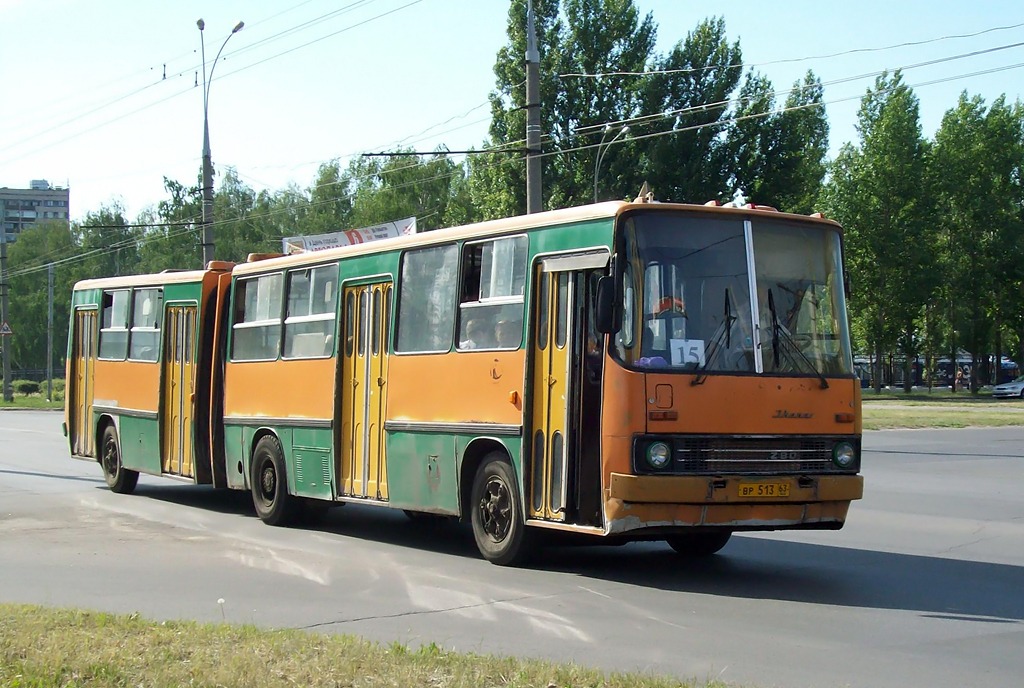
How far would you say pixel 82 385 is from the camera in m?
20.3

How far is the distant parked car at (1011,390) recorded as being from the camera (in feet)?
216

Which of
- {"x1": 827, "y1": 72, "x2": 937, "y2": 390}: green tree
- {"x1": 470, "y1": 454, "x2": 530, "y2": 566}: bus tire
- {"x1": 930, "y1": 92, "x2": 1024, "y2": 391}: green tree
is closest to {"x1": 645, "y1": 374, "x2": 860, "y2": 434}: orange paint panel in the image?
{"x1": 470, "y1": 454, "x2": 530, "y2": 566}: bus tire

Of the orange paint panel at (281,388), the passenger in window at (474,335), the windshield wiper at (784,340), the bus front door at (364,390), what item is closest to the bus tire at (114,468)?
the orange paint panel at (281,388)

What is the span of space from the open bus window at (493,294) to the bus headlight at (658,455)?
1.81 metres

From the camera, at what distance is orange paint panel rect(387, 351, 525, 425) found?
11.2 meters

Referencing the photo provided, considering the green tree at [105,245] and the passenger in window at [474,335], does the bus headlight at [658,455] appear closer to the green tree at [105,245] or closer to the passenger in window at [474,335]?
the passenger in window at [474,335]

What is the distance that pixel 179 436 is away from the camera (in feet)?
56.5

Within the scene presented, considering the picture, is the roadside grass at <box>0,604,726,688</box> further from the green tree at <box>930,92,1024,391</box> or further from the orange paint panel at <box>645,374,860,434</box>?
the green tree at <box>930,92,1024,391</box>

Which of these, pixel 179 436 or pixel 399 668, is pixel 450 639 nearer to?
pixel 399 668

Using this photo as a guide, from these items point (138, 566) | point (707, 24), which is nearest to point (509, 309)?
point (138, 566)

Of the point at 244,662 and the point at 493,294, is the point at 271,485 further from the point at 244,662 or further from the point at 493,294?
the point at 244,662

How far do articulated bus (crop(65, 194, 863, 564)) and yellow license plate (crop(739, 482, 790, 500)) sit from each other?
0.05 ft

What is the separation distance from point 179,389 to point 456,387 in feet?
21.6

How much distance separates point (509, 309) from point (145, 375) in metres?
8.47
